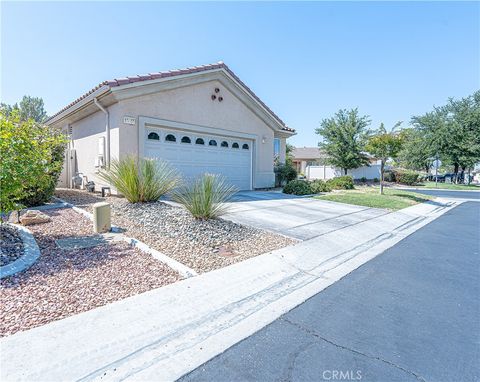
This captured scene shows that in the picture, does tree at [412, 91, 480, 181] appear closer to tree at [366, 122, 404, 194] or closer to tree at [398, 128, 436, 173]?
tree at [398, 128, 436, 173]

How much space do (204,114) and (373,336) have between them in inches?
426

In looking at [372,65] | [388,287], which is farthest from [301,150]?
[388,287]

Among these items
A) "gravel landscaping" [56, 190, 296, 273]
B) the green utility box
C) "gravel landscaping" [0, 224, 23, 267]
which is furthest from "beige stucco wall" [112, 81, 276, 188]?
"gravel landscaping" [0, 224, 23, 267]

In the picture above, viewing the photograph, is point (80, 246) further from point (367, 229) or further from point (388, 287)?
point (367, 229)

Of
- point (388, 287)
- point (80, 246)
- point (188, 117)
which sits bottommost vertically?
point (388, 287)

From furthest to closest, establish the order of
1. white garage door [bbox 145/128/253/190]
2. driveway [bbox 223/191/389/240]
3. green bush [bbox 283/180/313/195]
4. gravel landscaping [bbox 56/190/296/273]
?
green bush [bbox 283/180/313/195] < white garage door [bbox 145/128/253/190] < driveway [bbox 223/191/389/240] < gravel landscaping [bbox 56/190/296/273]

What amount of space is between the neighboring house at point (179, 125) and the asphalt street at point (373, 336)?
8.57 meters

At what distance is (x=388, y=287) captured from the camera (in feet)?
12.8

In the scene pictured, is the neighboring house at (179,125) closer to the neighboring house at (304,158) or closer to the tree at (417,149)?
the tree at (417,149)

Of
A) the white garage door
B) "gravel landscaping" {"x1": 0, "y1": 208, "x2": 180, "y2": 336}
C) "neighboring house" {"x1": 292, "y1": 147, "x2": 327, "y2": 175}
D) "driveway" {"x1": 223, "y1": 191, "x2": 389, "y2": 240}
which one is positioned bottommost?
"gravel landscaping" {"x1": 0, "y1": 208, "x2": 180, "y2": 336}

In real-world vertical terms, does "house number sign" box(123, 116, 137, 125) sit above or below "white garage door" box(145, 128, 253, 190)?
above

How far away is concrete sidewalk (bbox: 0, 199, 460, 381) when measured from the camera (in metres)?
2.17

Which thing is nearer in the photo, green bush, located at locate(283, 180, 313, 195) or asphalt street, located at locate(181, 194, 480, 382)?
asphalt street, located at locate(181, 194, 480, 382)

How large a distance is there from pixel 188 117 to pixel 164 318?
9.60 meters
